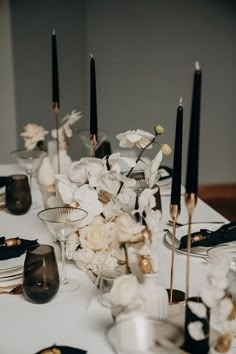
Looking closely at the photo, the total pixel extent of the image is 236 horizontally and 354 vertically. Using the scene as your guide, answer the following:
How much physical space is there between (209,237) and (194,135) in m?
0.66

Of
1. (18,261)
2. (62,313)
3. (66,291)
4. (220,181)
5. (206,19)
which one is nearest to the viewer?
(62,313)

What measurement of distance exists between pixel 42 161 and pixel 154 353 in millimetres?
1200

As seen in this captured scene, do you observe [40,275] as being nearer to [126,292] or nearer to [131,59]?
[126,292]

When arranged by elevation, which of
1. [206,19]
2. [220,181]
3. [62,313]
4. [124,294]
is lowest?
[220,181]

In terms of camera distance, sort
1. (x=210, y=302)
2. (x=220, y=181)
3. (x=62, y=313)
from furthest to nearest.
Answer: (x=220, y=181) → (x=62, y=313) → (x=210, y=302)

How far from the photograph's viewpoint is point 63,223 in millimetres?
1358

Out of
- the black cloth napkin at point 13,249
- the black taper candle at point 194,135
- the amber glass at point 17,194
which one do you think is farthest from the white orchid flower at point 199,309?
the amber glass at point 17,194

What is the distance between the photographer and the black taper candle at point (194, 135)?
3.23 feet

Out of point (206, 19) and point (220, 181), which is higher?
point (206, 19)

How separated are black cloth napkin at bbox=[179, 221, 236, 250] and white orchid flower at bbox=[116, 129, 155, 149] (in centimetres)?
31

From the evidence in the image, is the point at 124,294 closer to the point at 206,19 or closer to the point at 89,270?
the point at 89,270

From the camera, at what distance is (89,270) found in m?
1.48

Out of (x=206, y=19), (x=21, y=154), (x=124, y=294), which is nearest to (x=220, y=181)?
(x=206, y=19)

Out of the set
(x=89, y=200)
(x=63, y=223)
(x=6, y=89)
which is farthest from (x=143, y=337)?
(x=6, y=89)
